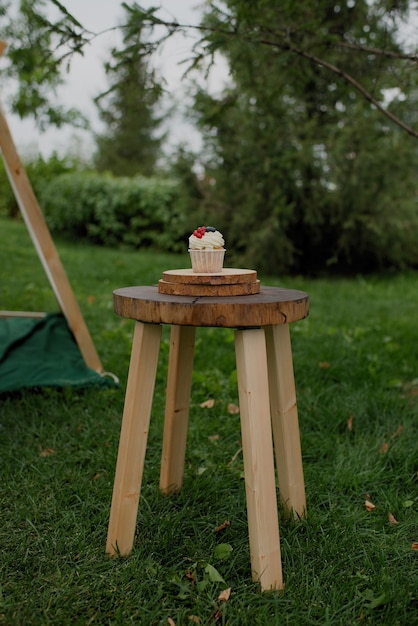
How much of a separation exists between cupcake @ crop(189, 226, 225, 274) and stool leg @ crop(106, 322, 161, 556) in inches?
9.6

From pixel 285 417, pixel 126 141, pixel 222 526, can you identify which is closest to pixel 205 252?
pixel 285 417

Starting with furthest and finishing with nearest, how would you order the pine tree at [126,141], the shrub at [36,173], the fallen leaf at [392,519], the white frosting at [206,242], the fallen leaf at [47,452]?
the pine tree at [126,141]
the shrub at [36,173]
the fallen leaf at [47,452]
the fallen leaf at [392,519]
the white frosting at [206,242]

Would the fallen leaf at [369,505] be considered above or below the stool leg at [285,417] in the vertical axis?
below

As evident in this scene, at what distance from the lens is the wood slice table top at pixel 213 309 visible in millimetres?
1571

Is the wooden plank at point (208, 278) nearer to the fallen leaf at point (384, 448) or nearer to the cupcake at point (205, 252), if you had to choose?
the cupcake at point (205, 252)

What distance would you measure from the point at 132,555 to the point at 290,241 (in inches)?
235

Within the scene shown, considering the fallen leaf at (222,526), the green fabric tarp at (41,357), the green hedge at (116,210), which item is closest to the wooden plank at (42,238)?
the green fabric tarp at (41,357)

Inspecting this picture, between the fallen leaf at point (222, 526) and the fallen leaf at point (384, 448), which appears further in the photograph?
the fallen leaf at point (384, 448)

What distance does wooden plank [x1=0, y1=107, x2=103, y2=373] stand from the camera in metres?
3.01

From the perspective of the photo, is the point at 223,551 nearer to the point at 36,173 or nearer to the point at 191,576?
the point at 191,576

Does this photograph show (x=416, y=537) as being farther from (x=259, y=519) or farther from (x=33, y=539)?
(x=33, y=539)

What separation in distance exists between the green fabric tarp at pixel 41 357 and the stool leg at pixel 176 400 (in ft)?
3.77

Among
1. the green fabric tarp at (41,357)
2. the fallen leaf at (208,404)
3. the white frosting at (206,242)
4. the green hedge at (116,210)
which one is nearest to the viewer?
the white frosting at (206,242)

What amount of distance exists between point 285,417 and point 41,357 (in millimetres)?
1899
